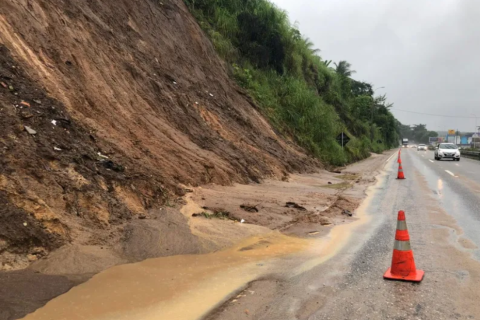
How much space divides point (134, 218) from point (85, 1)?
917cm

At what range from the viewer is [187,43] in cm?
1788

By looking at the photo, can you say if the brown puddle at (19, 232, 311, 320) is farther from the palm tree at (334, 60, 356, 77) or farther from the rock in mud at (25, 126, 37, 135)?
the palm tree at (334, 60, 356, 77)

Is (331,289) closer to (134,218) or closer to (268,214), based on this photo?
(134,218)

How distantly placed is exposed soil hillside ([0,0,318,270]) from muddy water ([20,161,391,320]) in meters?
0.70

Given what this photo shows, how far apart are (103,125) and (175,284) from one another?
5.05m

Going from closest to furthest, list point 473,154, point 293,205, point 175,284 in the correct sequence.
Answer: point 175,284 < point 293,205 < point 473,154

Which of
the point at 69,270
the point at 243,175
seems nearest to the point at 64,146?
the point at 69,270

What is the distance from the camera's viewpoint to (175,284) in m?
4.97

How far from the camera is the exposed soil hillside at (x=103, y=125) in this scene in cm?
569

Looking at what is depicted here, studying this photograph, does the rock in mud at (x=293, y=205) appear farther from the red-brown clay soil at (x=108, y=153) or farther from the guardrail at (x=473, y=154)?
the guardrail at (x=473, y=154)

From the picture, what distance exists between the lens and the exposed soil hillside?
569 cm

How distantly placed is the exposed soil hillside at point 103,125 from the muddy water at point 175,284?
2.28ft

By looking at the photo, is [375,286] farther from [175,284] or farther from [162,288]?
[162,288]

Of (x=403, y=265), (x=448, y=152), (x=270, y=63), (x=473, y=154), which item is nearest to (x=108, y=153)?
(x=403, y=265)
